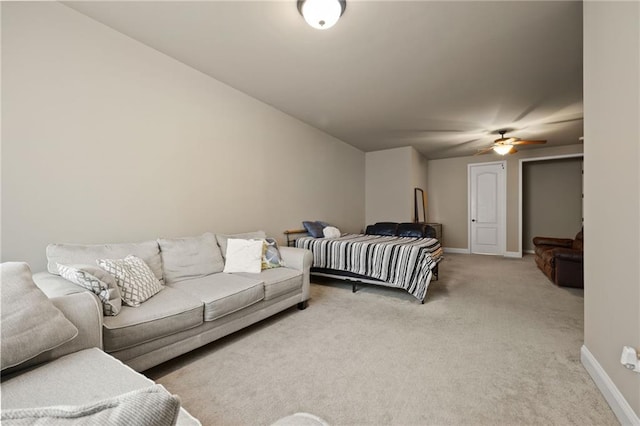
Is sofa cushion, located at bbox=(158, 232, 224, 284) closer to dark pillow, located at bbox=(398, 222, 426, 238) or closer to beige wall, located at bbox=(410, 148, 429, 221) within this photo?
dark pillow, located at bbox=(398, 222, 426, 238)

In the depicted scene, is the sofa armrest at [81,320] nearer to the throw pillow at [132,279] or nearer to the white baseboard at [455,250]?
the throw pillow at [132,279]

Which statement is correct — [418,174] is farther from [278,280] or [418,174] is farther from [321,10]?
[321,10]

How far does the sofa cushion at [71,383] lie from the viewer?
3.00 ft

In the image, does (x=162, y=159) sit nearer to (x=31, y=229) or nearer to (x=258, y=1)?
(x=31, y=229)

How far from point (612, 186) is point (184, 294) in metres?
2.82

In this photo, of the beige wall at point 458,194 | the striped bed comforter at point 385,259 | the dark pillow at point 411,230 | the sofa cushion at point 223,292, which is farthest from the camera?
the beige wall at point 458,194

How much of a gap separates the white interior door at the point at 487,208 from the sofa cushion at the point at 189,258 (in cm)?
644

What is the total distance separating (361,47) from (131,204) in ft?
Result: 8.39

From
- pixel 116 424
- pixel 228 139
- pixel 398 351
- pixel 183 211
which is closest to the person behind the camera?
pixel 116 424

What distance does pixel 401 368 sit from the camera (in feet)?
6.31

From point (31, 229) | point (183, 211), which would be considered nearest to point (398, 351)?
point (183, 211)

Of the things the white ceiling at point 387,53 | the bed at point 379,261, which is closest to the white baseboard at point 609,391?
the bed at point 379,261

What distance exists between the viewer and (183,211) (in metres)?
2.94

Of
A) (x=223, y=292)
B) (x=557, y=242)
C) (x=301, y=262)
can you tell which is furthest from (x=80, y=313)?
(x=557, y=242)
